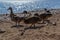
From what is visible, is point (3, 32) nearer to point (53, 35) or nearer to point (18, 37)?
point (18, 37)

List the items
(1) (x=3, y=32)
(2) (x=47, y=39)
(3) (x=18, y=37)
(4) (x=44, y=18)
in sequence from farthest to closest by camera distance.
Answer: (4) (x=44, y=18), (1) (x=3, y=32), (3) (x=18, y=37), (2) (x=47, y=39)

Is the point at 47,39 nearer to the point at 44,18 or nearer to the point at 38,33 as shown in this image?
the point at 38,33

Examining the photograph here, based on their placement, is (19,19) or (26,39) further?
(19,19)

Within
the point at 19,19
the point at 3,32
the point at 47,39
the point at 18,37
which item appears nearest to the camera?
the point at 47,39

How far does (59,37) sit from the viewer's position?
39.2 ft

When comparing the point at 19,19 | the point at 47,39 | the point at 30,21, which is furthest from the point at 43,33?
the point at 19,19

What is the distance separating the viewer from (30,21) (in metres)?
15.4

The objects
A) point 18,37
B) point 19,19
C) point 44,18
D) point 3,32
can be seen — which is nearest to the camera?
point 18,37

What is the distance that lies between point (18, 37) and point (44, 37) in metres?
1.34

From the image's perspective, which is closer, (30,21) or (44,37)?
(44,37)

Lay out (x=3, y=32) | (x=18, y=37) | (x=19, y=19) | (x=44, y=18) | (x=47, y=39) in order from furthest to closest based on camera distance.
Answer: (x=44, y=18)
(x=19, y=19)
(x=3, y=32)
(x=18, y=37)
(x=47, y=39)

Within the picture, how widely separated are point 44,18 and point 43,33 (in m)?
5.55

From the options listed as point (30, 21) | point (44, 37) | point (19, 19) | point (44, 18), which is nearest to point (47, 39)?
point (44, 37)

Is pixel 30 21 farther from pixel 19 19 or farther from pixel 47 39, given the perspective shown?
pixel 47 39
